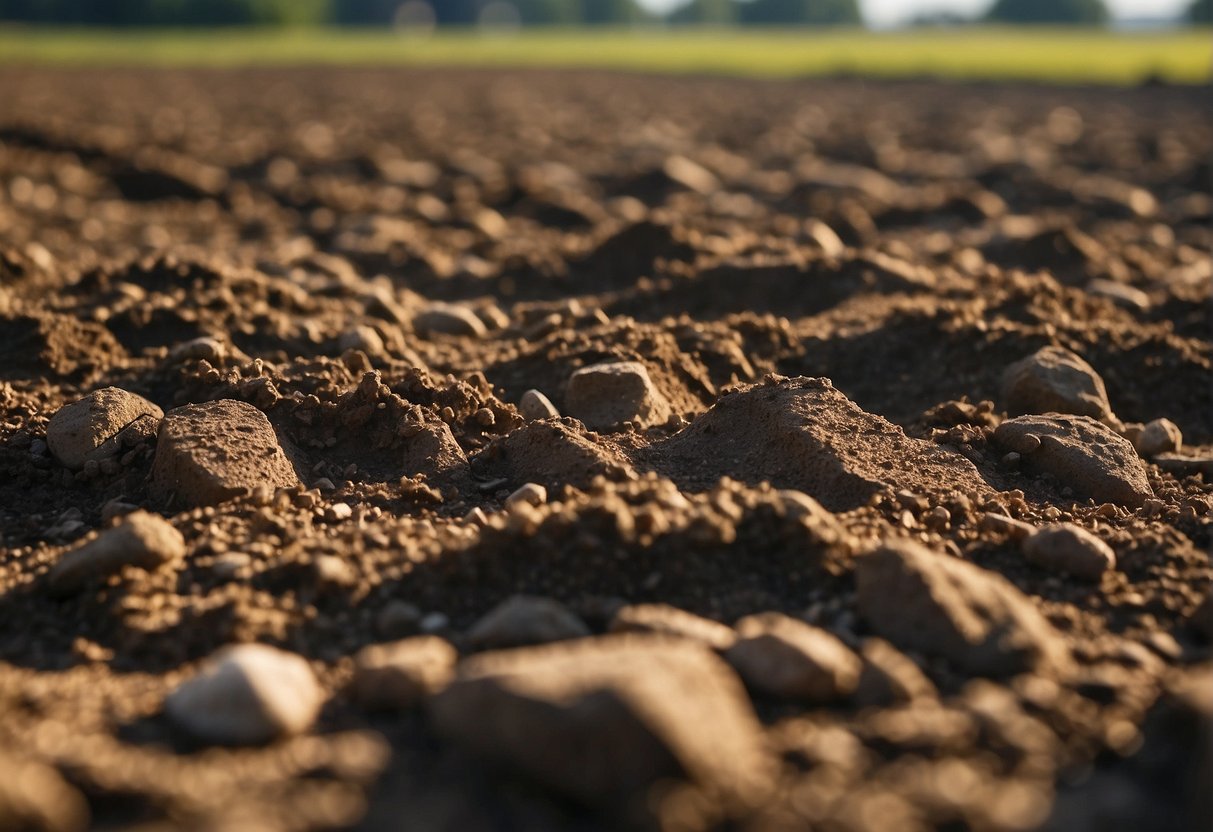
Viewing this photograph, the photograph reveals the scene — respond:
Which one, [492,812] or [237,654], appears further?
[237,654]

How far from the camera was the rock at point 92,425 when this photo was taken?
10.5 feet

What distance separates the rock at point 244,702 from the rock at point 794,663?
2.36 ft

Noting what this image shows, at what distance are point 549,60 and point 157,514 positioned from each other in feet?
103

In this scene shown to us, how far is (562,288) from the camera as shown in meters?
5.41

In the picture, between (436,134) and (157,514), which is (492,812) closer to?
(157,514)

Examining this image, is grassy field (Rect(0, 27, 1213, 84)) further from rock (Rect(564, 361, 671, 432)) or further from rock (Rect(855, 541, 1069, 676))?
rock (Rect(855, 541, 1069, 676))

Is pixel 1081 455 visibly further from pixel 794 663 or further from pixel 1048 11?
pixel 1048 11

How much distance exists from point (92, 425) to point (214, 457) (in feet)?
1.48

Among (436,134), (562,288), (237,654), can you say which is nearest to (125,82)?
(436,134)

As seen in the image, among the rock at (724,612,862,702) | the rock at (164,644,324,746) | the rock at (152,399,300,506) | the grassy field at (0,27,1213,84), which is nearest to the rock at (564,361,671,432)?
the rock at (152,399,300,506)

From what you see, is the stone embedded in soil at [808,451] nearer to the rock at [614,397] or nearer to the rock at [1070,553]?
the rock at [614,397]

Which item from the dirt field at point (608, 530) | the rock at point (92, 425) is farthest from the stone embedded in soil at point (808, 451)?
the rock at point (92, 425)

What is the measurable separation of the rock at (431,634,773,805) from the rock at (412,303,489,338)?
2.73 m

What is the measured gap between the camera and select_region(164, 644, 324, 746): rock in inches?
76.4
